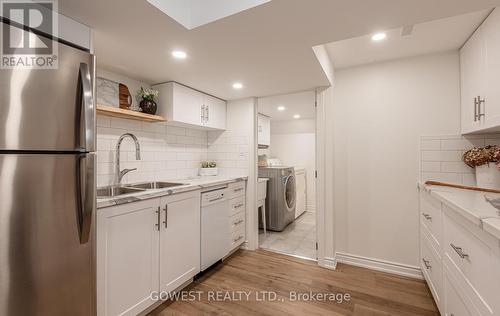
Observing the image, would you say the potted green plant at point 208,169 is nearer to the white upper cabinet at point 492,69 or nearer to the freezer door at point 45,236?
the freezer door at point 45,236

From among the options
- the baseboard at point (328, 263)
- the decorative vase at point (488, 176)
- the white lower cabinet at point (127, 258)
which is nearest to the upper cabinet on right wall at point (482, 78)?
the decorative vase at point (488, 176)

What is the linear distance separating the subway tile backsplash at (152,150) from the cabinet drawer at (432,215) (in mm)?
2523

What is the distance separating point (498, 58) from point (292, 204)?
9.90 ft

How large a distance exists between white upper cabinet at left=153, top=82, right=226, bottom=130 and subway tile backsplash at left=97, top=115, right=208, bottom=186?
0.25 metres

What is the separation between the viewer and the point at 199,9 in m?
1.32

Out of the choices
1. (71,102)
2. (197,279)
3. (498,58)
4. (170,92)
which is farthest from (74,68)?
(498,58)

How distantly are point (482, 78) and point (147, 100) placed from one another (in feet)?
9.28

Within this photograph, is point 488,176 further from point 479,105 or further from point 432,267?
point 432,267

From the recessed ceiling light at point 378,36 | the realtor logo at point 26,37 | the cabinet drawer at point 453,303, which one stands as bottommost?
the cabinet drawer at point 453,303

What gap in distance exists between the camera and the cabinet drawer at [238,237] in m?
2.67

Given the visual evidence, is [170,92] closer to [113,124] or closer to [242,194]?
[113,124]

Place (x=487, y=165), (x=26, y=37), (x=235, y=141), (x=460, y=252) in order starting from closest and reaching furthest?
(x=26, y=37) → (x=460, y=252) → (x=487, y=165) → (x=235, y=141)

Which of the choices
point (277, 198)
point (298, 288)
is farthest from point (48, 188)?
point (277, 198)

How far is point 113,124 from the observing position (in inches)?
80.9
